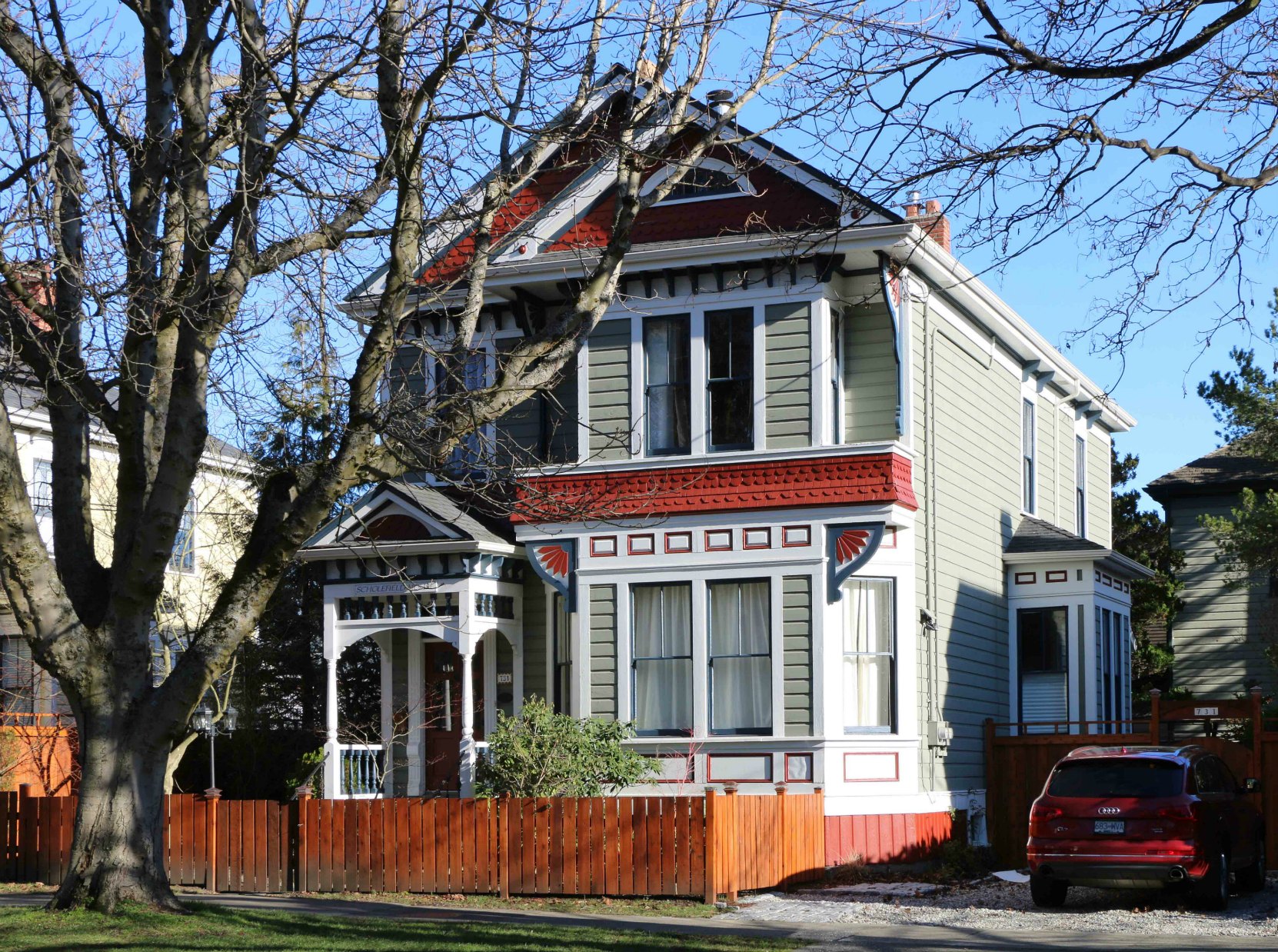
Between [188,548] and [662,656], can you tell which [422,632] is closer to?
[662,656]

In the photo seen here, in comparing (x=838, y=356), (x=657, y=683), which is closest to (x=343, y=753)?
(x=657, y=683)

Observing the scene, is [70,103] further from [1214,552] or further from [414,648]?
[1214,552]

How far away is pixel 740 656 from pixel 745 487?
216 centimetres

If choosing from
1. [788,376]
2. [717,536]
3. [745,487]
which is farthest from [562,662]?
[788,376]

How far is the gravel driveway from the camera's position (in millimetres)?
15055

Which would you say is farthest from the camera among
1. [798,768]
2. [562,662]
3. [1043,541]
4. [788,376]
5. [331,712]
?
[1043,541]

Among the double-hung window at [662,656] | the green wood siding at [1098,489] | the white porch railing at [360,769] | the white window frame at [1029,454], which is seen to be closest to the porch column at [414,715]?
the white porch railing at [360,769]

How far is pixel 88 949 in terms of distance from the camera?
458 inches

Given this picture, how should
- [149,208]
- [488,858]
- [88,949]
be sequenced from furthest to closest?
[488,858] → [149,208] → [88,949]

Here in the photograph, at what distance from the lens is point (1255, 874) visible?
18.1 metres

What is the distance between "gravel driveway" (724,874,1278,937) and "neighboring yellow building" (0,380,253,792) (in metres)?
12.1

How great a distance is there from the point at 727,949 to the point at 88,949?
4.80 meters

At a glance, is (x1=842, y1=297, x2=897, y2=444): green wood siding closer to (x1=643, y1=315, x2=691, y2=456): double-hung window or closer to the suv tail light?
(x1=643, y1=315, x2=691, y2=456): double-hung window

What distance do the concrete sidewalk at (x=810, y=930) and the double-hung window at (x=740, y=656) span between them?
502cm
